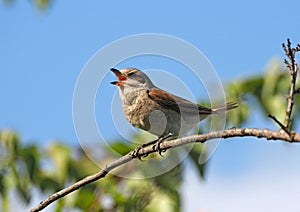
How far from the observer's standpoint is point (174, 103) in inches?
189

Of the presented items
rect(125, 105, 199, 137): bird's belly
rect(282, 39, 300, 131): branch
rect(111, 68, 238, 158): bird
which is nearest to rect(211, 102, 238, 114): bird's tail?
rect(111, 68, 238, 158): bird

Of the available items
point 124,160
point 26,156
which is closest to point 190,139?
point 124,160

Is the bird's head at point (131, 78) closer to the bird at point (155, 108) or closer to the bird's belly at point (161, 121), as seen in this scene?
the bird at point (155, 108)

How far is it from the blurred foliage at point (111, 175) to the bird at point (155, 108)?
0.81 feet

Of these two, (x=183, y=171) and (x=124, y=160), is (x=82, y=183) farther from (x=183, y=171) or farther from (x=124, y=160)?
(x=183, y=171)

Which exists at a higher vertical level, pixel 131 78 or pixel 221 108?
pixel 131 78

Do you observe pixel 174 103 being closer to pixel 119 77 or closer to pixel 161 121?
pixel 161 121

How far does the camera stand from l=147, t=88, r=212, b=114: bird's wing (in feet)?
14.8

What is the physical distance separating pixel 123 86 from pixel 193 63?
143 centimetres

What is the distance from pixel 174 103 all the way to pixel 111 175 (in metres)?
0.81

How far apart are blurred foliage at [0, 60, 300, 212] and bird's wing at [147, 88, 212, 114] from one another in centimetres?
31

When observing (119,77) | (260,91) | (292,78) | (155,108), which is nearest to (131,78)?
(119,77)

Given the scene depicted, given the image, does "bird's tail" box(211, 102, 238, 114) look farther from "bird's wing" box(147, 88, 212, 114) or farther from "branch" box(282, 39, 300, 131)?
"branch" box(282, 39, 300, 131)

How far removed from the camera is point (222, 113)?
464cm
